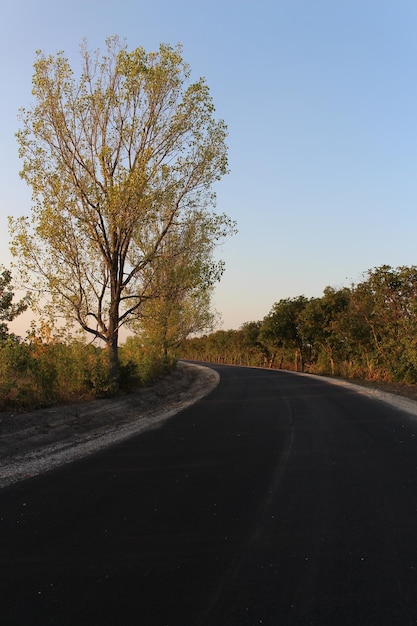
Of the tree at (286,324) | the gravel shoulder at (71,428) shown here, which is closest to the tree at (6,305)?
the gravel shoulder at (71,428)

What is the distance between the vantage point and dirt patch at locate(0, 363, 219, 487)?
7773mm

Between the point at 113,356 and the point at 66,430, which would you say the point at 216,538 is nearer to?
the point at 66,430

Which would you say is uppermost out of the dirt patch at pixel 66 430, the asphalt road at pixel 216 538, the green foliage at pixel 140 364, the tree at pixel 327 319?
the tree at pixel 327 319

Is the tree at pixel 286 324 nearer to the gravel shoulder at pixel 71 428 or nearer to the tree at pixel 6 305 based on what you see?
the gravel shoulder at pixel 71 428

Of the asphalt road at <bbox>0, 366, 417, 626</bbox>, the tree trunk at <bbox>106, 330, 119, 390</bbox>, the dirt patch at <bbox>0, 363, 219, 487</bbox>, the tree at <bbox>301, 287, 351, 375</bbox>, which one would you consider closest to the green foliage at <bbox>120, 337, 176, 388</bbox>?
the tree trunk at <bbox>106, 330, 119, 390</bbox>

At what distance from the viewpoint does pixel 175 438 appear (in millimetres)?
9578

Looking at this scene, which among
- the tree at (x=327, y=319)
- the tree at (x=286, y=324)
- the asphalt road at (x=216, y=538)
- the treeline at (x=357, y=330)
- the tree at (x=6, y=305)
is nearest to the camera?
the asphalt road at (x=216, y=538)

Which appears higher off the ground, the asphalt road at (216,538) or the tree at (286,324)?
the tree at (286,324)

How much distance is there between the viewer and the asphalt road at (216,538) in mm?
3281

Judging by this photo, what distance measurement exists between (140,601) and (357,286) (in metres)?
28.3

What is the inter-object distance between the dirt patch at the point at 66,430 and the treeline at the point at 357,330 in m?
14.9

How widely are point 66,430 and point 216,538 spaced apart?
6.78 metres

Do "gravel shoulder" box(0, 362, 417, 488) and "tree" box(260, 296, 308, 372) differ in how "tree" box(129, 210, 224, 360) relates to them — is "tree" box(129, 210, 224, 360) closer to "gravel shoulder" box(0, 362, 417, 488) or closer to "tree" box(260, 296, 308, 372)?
"gravel shoulder" box(0, 362, 417, 488)

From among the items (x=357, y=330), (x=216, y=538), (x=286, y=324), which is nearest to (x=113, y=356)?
(x=216, y=538)
